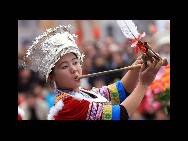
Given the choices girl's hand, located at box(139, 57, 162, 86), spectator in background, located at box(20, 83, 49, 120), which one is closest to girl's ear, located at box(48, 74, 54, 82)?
girl's hand, located at box(139, 57, 162, 86)

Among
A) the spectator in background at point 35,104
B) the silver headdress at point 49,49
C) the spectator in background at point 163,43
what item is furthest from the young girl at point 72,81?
the spectator in background at point 35,104

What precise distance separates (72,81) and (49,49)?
0.82ft

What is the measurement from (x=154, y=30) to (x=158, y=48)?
3.09 feet

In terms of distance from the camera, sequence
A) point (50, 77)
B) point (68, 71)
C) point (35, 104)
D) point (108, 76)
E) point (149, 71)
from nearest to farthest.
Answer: point (149, 71) < point (68, 71) < point (50, 77) < point (108, 76) < point (35, 104)

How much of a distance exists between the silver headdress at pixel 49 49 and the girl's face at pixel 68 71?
38 millimetres

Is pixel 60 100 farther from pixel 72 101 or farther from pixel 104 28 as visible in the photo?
pixel 104 28

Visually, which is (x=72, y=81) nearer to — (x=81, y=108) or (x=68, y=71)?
(x=68, y=71)

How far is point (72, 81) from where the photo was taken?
422 cm

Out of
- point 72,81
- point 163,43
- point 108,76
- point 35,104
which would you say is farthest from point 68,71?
point 35,104

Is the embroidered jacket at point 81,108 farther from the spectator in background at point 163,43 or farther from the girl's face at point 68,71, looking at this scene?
the spectator in background at point 163,43

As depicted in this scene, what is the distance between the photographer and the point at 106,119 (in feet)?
13.6

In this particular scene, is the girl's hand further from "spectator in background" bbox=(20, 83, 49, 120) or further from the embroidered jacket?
"spectator in background" bbox=(20, 83, 49, 120)

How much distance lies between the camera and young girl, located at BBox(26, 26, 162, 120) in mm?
4086

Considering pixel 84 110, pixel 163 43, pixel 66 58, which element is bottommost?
pixel 84 110
